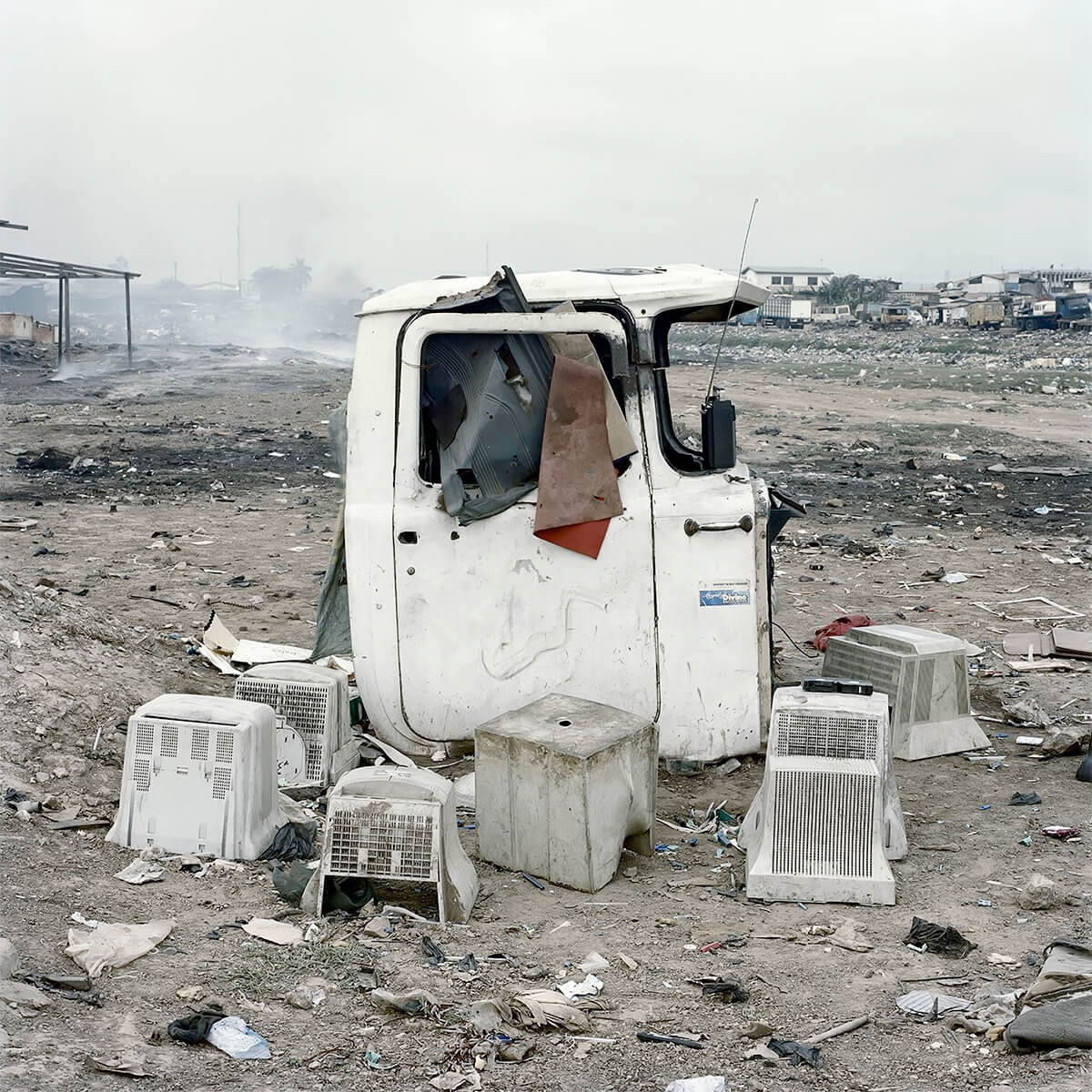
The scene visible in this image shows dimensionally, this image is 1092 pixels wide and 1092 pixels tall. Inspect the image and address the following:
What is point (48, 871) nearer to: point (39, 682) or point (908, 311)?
point (39, 682)

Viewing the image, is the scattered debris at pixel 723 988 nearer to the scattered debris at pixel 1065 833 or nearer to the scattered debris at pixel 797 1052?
the scattered debris at pixel 797 1052

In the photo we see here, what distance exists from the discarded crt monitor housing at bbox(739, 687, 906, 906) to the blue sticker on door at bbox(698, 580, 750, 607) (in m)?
0.84

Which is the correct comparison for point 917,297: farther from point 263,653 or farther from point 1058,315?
point 263,653

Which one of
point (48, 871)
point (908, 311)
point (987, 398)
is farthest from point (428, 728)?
point (908, 311)

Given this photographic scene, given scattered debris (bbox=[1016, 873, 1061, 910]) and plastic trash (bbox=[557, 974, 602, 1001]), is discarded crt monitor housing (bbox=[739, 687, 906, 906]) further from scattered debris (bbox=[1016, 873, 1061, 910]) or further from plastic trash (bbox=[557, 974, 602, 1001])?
plastic trash (bbox=[557, 974, 602, 1001])

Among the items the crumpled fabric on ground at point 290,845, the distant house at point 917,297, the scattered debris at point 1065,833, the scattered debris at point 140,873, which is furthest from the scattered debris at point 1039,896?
the distant house at point 917,297

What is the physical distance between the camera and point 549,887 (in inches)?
177

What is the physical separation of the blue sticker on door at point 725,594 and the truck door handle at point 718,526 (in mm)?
234

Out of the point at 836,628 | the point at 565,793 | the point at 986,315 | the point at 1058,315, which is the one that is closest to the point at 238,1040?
the point at 565,793

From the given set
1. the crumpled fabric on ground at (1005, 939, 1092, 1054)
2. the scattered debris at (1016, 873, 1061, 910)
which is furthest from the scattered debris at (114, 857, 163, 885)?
the scattered debris at (1016, 873, 1061, 910)

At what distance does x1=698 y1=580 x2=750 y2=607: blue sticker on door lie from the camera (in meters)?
5.43

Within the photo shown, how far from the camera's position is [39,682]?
5539mm

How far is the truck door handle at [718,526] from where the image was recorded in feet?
17.7

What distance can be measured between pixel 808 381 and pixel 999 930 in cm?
2567
